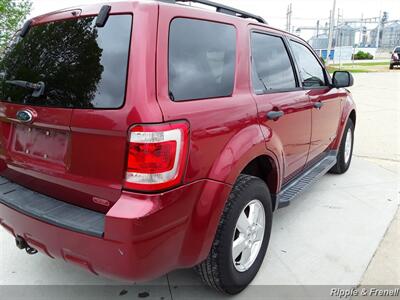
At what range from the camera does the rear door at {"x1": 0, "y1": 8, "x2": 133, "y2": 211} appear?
1.96 meters

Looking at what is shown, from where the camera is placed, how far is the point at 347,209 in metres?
4.00

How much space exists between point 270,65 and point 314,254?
158 cm

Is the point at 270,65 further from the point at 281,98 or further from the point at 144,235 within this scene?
the point at 144,235

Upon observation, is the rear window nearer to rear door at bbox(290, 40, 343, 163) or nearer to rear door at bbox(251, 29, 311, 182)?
rear door at bbox(251, 29, 311, 182)

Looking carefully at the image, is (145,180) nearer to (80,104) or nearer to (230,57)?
(80,104)

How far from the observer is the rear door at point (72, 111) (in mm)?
1962

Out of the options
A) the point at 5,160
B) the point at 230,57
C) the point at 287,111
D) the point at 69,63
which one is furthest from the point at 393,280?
the point at 5,160

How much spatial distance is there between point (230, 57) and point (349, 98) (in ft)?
9.96

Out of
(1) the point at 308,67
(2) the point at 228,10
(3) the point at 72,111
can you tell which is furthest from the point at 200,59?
(1) the point at 308,67

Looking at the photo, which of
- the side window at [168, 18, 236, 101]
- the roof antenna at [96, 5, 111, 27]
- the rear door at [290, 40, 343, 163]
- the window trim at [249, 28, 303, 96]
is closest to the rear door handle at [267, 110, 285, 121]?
the window trim at [249, 28, 303, 96]

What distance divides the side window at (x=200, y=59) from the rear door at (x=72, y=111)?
0.88 feet

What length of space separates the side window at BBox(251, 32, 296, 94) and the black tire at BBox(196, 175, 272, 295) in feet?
2.36

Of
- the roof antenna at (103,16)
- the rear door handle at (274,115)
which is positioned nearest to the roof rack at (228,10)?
the roof antenna at (103,16)

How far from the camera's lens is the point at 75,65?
212 cm
